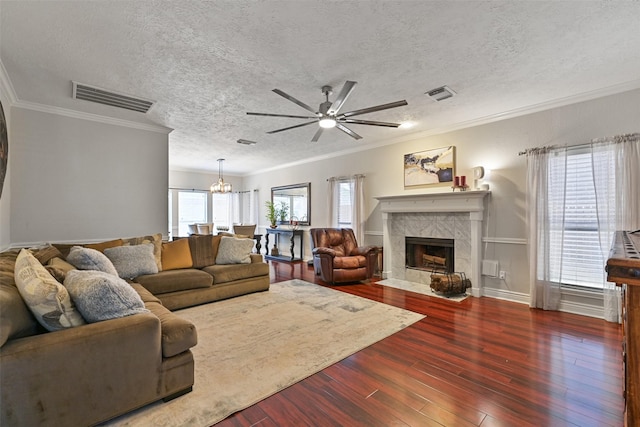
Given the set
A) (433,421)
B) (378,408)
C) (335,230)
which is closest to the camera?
(433,421)

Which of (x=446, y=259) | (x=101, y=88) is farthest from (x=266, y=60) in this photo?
(x=446, y=259)

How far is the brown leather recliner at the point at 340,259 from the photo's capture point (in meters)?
4.95

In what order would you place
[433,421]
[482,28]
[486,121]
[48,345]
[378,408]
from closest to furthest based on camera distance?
[48,345] → [433,421] → [378,408] → [482,28] → [486,121]

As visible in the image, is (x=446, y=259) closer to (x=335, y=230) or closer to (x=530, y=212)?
(x=530, y=212)

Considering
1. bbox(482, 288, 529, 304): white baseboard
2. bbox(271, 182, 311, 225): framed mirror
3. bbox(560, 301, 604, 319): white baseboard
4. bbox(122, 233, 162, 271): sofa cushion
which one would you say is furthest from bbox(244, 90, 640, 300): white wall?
bbox(122, 233, 162, 271): sofa cushion

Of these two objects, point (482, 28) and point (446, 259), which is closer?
point (482, 28)

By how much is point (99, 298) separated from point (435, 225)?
458 cm

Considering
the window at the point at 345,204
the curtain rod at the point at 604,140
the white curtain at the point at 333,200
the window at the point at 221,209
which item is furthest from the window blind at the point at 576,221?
the window at the point at 221,209

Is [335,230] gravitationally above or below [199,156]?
below

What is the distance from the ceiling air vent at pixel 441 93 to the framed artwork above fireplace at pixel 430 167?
1343 millimetres

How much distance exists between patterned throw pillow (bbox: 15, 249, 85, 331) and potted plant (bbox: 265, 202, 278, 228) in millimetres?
6315

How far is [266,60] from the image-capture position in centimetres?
266

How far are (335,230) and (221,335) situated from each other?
10.9 feet

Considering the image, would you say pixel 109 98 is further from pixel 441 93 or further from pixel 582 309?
pixel 582 309
